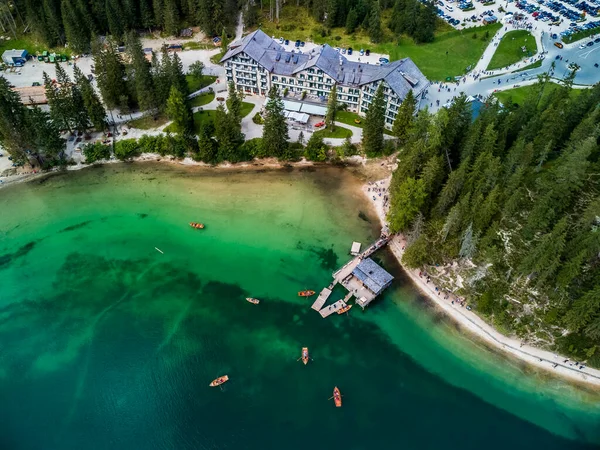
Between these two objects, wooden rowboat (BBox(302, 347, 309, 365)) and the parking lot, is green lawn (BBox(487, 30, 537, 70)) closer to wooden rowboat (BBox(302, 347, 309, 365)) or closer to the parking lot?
the parking lot

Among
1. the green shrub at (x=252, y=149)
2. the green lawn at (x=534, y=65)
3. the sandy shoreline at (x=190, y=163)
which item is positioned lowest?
the sandy shoreline at (x=190, y=163)

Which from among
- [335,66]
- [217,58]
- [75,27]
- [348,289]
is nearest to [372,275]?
[348,289]

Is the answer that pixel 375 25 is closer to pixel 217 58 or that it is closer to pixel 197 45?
pixel 217 58

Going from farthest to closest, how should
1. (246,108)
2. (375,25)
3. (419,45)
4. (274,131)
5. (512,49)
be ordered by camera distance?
(419,45) → (375,25) → (512,49) → (246,108) → (274,131)

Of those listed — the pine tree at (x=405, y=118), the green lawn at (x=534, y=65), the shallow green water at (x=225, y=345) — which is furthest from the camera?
the green lawn at (x=534, y=65)

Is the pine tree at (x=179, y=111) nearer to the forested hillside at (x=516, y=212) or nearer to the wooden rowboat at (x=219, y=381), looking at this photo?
the forested hillside at (x=516, y=212)

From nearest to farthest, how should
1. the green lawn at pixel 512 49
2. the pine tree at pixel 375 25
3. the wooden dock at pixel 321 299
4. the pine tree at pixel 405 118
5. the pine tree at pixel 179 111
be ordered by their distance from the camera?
1. the wooden dock at pixel 321 299
2. the pine tree at pixel 405 118
3. the pine tree at pixel 179 111
4. the green lawn at pixel 512 49
5. the pine tree at pixel 375 25

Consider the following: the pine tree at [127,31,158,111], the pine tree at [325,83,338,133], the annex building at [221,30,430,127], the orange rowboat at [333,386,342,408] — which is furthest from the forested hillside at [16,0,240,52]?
the orange rowboat at [333,386,342,408]

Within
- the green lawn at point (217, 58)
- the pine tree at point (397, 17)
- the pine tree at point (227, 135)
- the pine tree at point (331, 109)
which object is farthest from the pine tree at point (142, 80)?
the pine tree at point (397, 17)
